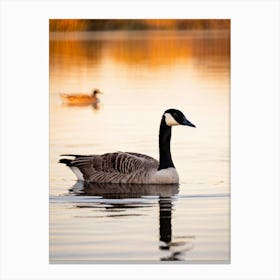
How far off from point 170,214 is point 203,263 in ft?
2.16

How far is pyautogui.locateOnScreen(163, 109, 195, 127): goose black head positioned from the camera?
163m

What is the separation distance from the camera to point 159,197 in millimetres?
163625

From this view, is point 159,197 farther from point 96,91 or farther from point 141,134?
point 96,91

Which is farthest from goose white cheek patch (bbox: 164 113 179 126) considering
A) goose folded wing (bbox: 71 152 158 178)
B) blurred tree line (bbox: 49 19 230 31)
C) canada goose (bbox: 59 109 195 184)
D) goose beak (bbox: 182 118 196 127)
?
blurred tree line (bbox: 49 19 230 31)

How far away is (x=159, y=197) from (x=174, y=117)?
0.93 metres

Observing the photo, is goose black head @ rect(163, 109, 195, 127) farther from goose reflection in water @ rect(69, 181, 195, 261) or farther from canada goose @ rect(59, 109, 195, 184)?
goose reflection in water @ rect(69, 181, 195, 261)

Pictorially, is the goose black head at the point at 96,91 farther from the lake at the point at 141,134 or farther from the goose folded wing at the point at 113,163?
the goose folded wing at the point at 113,163

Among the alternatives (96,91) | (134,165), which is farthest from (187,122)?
(96,91)

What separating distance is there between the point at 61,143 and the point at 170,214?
1350 mm

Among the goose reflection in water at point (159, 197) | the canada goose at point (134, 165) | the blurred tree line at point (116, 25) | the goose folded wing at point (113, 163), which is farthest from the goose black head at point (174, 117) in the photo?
the blurred tree line at point (116, 25)

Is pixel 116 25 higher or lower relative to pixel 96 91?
higher

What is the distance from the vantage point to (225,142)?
163000 millimetres
